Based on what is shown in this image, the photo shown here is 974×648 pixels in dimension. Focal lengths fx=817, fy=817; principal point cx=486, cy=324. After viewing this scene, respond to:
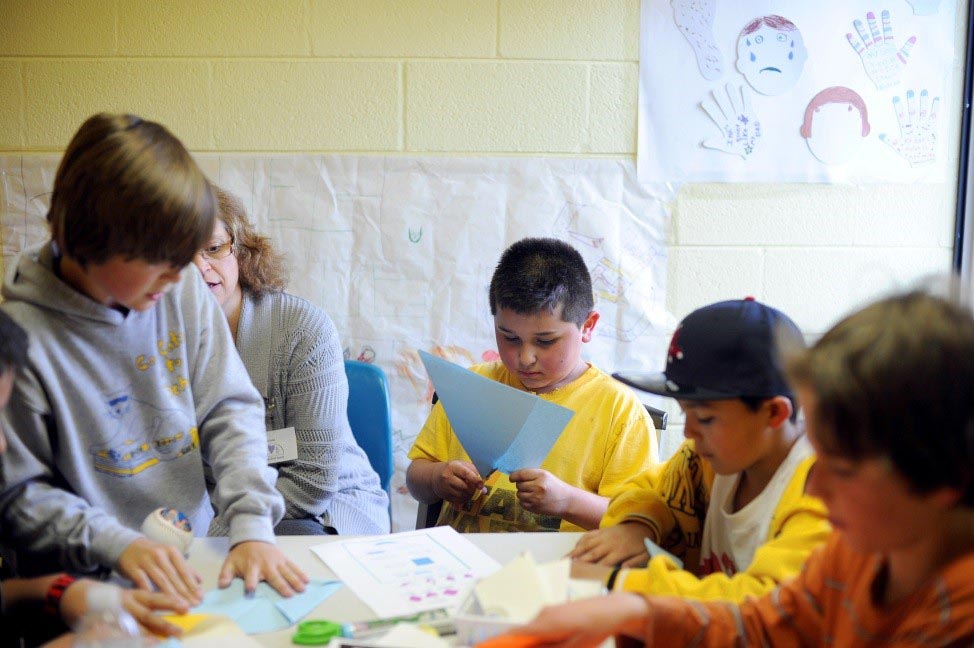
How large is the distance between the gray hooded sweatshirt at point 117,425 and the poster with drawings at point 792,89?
1.41m

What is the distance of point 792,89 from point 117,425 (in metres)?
1.90

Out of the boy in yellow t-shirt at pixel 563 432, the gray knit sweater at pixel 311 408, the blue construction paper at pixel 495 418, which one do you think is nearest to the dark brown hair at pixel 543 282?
the boy in yellow t-shirt at pixel 563 432

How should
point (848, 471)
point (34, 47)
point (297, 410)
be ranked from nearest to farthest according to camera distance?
point (848, 471), point (297, 410), point (34, 47)

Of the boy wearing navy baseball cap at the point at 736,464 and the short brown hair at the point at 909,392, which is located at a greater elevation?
the short brown hair at the point at 909,392

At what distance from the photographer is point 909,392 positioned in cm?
68

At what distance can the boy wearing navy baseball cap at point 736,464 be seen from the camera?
977mm

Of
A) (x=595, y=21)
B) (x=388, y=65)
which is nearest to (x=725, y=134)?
(x=595, y=21)

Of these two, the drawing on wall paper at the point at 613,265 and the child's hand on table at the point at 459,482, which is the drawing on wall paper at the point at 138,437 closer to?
the child's hand on table at the point at 459,482

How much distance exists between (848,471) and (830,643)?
232 millimetres

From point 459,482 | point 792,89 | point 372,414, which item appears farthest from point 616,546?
point 792,89

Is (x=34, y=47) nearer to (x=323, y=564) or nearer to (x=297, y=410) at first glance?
(x=297, y=410)

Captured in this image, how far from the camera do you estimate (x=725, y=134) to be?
2256 millimetres

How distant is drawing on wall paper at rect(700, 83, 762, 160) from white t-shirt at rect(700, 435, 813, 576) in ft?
4.21

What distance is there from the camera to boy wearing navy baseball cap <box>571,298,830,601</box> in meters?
0.98
